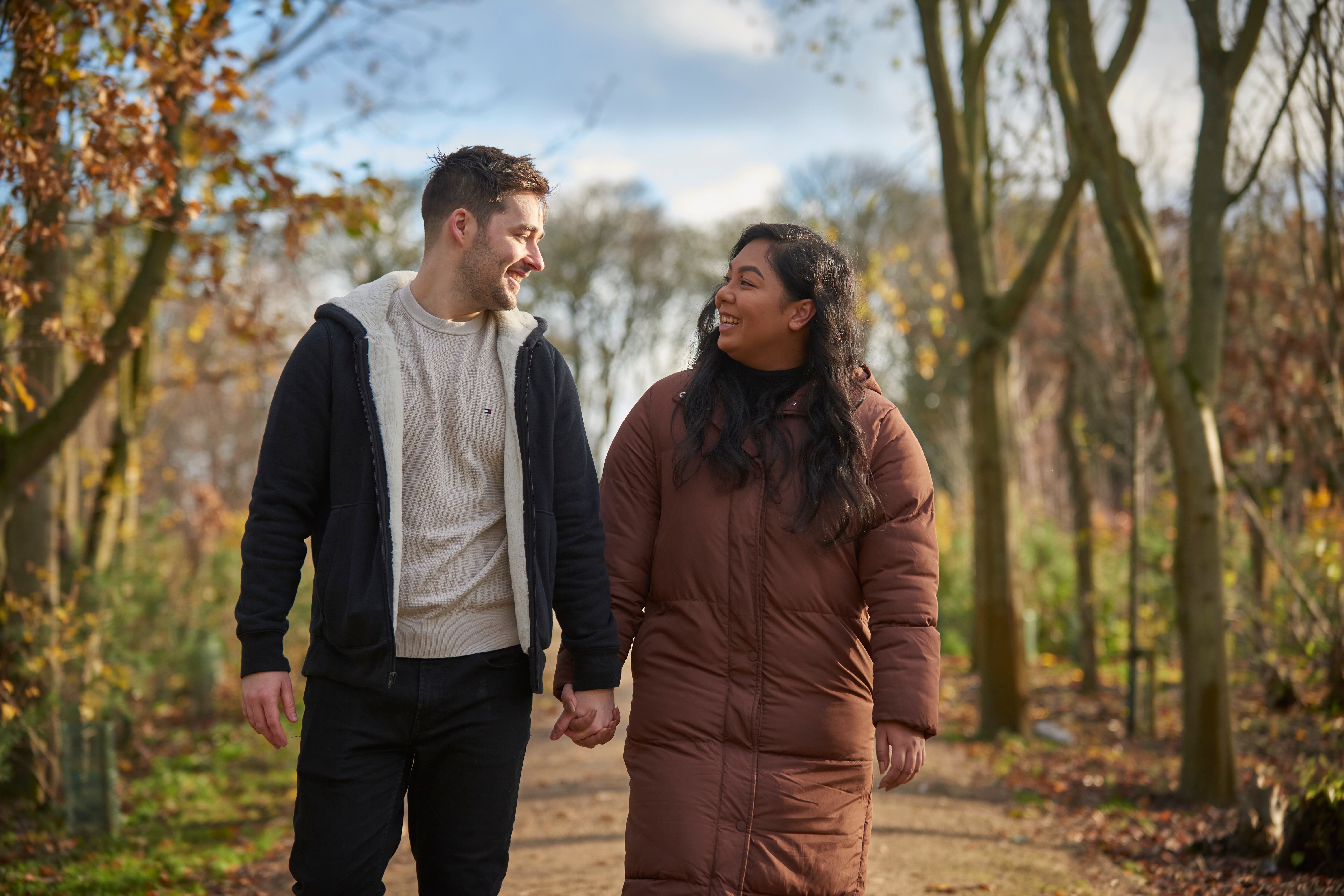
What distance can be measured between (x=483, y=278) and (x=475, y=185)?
0.23 metres

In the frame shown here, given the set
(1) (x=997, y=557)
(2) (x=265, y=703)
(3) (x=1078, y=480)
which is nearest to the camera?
(2) (x=265, y=703)

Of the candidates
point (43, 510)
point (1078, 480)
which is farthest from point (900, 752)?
point (1078, 480)

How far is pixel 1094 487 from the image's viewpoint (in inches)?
698

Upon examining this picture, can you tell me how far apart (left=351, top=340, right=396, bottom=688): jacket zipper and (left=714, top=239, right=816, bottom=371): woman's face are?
3.24ft

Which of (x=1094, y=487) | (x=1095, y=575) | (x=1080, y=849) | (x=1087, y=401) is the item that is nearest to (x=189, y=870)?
(x=1080, y=849)

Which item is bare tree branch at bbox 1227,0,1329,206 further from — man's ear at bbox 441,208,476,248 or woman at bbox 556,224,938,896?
man's ear at bbox 441,208,476,248

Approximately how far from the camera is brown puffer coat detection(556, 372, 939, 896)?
8.33 feet

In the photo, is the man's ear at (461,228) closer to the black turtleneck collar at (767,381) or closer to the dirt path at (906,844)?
the black turtleneck collar at (767,381)

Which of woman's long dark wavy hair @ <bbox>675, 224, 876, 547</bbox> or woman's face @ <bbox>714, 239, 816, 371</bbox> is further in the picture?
woman's face @ <bbox>714, 239, 816, 371</bbox>

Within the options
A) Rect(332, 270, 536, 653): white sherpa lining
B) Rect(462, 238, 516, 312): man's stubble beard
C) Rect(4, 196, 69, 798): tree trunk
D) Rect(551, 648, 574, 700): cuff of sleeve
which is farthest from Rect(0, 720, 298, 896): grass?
Rect(462, 238, 516, 312): man's stubble beard

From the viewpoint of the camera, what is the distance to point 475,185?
98.4 inches

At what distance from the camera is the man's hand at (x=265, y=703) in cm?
227

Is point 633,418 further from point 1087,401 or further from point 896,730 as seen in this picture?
point 1087,401

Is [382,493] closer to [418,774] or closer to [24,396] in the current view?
[418,774]
